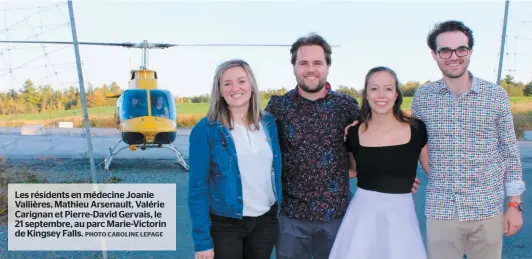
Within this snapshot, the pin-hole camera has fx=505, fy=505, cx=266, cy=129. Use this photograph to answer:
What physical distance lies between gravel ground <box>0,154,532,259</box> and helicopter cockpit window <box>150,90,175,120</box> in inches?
56.0

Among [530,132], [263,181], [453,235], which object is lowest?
[530,132]

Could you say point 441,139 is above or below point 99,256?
above

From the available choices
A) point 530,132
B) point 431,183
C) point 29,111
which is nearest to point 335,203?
point 431,183

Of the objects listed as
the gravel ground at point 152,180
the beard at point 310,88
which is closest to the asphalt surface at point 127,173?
the gravel ground at point 152,180

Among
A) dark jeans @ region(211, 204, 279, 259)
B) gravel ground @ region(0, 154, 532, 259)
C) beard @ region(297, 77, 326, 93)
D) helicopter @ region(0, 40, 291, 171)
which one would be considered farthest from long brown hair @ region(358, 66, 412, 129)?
helicopter @ region(0, 40, 291, 171)

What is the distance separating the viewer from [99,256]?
4629 mm

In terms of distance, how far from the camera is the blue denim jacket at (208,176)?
7.54ft

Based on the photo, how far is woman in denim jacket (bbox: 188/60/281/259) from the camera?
7.57 feet

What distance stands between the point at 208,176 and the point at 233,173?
0.12 meters

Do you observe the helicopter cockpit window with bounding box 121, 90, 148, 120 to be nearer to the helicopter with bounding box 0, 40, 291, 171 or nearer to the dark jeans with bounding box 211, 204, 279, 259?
the helicopter with bounding box 0, 40, 291, 171

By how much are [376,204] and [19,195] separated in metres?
6.41

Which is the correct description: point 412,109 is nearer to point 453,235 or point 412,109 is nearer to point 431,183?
point 431,183

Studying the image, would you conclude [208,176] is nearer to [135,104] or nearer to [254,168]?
[254,168]

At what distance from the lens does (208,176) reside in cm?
235
